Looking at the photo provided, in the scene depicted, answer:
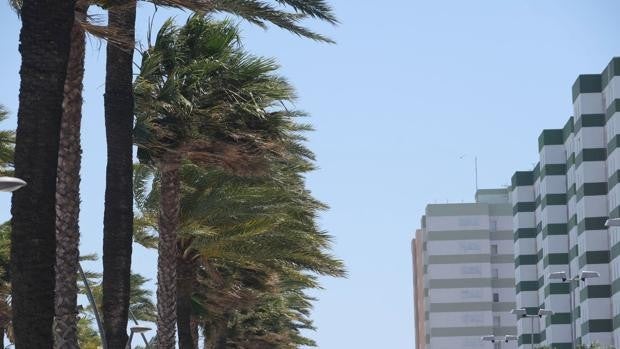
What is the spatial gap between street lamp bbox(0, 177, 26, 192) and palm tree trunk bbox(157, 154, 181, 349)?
1455 centimetres

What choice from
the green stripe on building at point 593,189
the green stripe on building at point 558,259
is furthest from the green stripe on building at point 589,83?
the green stripe on building at point 558,259

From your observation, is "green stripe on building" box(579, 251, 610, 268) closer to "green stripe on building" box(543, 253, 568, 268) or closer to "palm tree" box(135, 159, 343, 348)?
"green stripe on building" box(543, 253, 568, 268)

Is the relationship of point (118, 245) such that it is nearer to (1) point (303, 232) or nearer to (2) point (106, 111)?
(2) point (106, 111)

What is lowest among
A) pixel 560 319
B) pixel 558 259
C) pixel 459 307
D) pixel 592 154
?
pixel 560 319

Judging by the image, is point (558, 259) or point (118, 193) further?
point (558, 259)

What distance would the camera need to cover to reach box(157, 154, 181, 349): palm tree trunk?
31234mm

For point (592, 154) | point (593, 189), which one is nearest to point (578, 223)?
point (593, 189)

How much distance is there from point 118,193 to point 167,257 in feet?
28.2

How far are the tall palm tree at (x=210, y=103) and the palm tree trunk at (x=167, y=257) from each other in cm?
67

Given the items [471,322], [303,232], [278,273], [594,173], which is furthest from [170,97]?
[471,322]

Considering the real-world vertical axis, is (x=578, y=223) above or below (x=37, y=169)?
above

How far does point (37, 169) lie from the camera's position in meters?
15.1

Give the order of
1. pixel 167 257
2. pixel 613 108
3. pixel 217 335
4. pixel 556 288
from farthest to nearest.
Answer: pixel 556 288
pixel 613 108
pixel 217 335
pixel 167 257

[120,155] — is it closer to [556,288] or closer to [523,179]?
[556,288]
